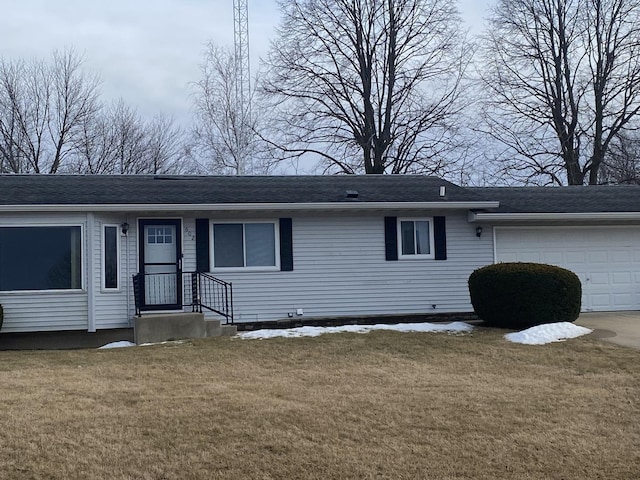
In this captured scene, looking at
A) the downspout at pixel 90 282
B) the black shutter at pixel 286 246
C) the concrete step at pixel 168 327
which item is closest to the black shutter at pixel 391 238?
the black shutter at pixel 286 246

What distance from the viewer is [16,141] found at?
27828mm

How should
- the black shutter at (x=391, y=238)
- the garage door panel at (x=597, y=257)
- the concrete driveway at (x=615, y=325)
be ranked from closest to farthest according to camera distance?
the concrete driveway at (x=615, y=325)
the black shutter at (x=391, y=238)
the garage door panel at (x=597, y=257)

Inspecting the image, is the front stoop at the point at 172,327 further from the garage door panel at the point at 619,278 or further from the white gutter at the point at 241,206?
the garage door panel at the point at 619,278

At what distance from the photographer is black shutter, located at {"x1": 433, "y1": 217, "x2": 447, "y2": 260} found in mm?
13477

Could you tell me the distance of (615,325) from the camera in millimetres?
12016

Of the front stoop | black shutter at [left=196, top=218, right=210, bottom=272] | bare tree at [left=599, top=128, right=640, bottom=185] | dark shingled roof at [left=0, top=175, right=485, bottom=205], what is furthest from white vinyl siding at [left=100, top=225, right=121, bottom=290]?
bare tree at [left=599, top=128, right=640, bottom=185]

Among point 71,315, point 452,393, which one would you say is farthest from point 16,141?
point 452,393

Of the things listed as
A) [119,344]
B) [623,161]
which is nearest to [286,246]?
[119,344]

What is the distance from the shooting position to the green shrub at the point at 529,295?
1135 cm

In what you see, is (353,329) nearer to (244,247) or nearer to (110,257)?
(244,247)

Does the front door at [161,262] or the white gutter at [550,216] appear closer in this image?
the front door at [161,262]

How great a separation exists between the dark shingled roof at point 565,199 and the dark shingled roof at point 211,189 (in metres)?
1.29

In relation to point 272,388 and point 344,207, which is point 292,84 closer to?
point 344,207

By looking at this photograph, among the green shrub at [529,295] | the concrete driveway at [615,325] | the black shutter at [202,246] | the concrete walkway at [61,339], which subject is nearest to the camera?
the concrete driveway at [615,325]
